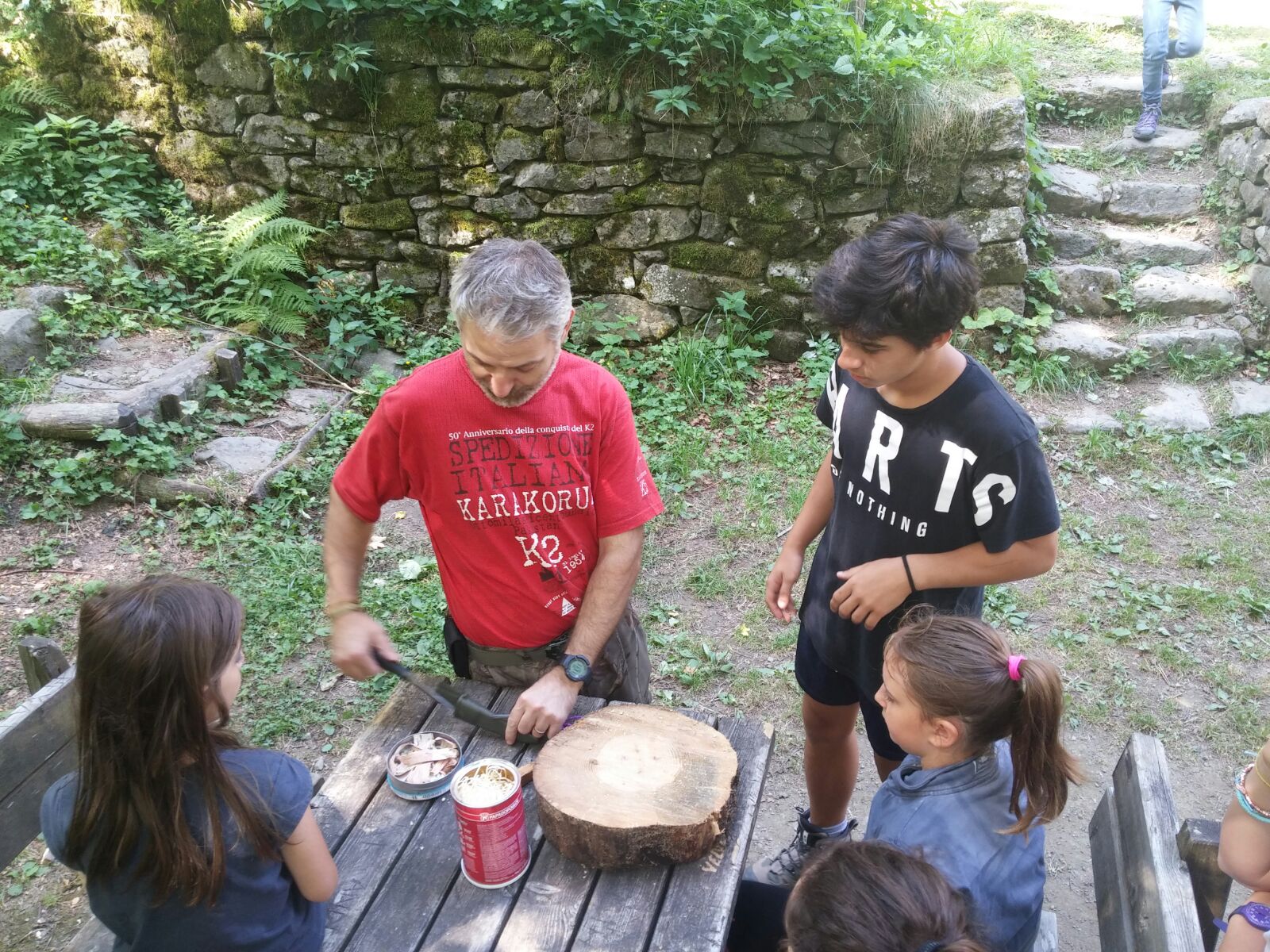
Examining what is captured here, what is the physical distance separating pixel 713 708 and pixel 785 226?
3021 mm

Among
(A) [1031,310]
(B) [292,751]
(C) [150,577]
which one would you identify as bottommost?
(B) [292,751]

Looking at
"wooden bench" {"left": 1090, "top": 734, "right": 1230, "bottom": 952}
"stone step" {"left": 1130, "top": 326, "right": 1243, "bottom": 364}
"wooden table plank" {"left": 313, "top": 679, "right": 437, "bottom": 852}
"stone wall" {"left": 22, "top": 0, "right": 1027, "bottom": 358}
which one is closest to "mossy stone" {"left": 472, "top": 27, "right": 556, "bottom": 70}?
"stone wall" {"left": 22, "top": 0, "right": 1027, "bottom": 358}

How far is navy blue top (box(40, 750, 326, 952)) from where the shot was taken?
145 centimetres

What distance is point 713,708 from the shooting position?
3.45 metres

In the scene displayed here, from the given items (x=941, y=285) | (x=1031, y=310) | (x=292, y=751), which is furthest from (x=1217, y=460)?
(x=292, y=751)

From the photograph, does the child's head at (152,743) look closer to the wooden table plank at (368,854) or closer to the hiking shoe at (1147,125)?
the wooden table plank at (368,854)

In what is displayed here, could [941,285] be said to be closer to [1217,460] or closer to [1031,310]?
[1217,460]

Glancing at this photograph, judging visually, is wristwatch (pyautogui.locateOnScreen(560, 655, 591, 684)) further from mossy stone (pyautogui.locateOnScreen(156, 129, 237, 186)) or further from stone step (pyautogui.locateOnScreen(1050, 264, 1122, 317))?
mossy stone (pyautogui.locateOnScreen(156, 129, 237, 186))

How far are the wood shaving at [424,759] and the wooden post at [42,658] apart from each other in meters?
0.86

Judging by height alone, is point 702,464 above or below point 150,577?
below

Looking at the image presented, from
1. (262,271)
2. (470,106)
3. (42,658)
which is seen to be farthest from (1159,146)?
(42,658)

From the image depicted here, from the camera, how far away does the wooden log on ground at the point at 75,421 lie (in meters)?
4.29

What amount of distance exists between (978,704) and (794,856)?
1298mm

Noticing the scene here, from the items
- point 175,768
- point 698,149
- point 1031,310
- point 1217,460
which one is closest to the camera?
point 175,768
